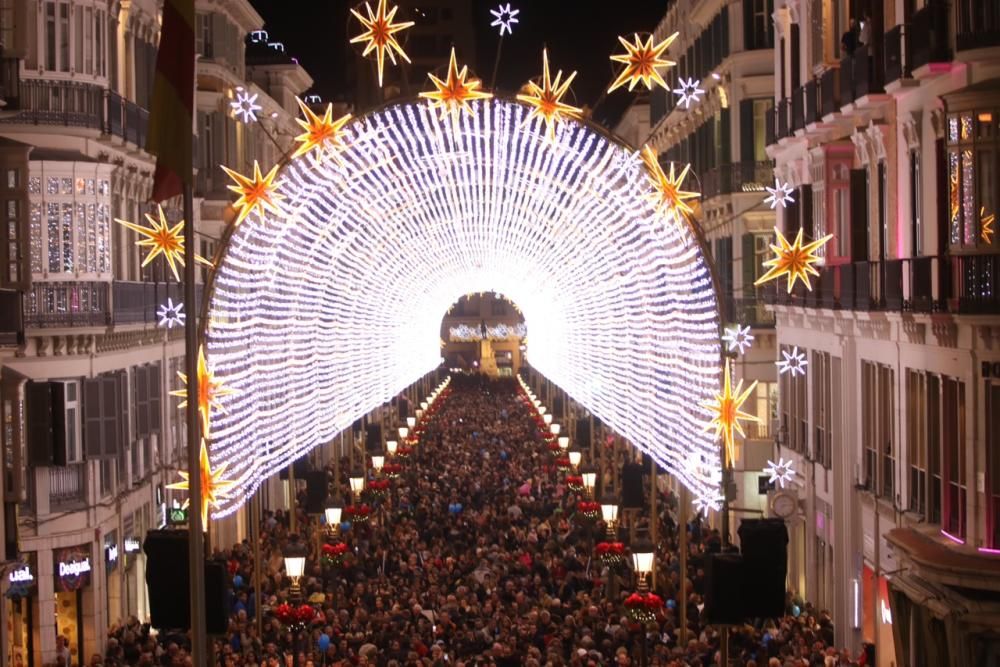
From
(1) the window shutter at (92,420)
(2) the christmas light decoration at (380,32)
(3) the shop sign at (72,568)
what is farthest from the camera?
(1) the window shutter at (92,420)

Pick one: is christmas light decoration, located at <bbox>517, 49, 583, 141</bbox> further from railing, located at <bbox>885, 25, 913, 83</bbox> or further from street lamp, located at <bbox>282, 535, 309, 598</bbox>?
street lamp, located at <bbox>282, 535, 309, 598</bbox>

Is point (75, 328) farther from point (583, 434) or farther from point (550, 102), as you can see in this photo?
point (583, 434)

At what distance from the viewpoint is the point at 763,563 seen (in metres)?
17.6

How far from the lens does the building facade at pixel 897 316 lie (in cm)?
2034

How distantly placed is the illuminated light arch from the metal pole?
3.66 m

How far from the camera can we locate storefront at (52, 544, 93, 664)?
30.2 metres

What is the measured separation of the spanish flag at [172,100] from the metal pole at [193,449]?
0.20 meters

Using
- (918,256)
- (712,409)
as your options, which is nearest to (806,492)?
(918,256)

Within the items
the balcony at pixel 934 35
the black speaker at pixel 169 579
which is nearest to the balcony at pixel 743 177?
the balcony at pixel 934 35

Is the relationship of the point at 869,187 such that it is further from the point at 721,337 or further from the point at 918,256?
the point at 721,337

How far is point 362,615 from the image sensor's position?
2905cm

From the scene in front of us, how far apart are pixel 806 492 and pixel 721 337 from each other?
45.9 ft

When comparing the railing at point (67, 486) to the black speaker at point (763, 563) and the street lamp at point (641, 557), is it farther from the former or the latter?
the black speaker at point (763, 563)

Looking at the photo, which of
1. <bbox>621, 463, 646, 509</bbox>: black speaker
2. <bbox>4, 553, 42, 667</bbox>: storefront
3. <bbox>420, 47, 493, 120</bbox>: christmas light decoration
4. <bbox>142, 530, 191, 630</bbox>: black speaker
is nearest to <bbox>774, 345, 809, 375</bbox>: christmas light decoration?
<bbox>621, 463, 646, 509</bbox>: black speaker
